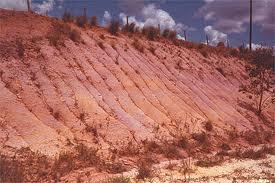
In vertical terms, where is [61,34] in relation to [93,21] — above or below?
below

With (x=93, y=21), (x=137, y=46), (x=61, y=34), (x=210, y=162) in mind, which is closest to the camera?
(x=210, y=162)

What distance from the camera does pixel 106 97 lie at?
21.9 m

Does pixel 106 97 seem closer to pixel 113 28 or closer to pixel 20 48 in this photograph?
pixel 20 48

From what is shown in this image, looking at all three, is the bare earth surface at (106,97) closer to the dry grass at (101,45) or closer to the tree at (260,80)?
the dry grass at (101,45)

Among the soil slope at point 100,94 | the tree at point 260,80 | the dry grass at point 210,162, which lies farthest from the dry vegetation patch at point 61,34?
the tree at point 260,80

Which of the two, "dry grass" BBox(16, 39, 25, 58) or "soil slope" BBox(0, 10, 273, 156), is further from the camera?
"dry grass" BBox(16, 39, 25, 58)

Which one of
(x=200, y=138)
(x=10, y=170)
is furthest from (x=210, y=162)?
(x=10, y=170)

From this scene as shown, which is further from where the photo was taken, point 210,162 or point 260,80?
point 260,80

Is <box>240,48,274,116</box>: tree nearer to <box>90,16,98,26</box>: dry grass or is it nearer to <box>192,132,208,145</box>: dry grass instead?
<box>192,132,208,145</box>: dry grass

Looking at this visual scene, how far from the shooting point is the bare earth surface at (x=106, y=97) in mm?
18047

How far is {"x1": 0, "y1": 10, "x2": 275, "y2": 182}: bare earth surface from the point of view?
18047mm

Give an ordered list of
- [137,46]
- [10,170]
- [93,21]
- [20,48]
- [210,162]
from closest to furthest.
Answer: [10,170], [210,162], [20,48], [137,46], [93,21]

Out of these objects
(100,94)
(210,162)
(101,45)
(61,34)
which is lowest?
(210,162)

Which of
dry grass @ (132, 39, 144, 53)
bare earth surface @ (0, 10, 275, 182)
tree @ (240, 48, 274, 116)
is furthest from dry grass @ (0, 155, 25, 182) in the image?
tree @ (240, 48, 274, 116)
